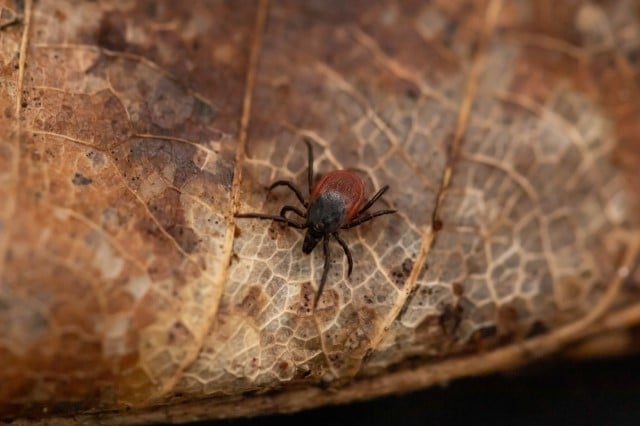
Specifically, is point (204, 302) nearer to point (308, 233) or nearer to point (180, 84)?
point (308, 233)

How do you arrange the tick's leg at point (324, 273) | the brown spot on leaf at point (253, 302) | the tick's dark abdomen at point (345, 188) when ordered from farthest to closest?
the tick's dark abdomen at point (345, 188), the tick's leg at point (324, 273), the brown spot on leaf at point (253, 302)

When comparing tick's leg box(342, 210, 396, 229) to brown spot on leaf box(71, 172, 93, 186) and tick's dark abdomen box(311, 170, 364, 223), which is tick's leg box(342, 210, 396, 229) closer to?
tick's dark abdomen box(311, 170, 364, 223)

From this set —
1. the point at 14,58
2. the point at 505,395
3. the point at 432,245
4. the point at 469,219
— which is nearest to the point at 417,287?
the point at 432,245

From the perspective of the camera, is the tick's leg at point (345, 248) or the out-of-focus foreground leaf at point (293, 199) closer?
the out-of-focus foreground leaf at point (293, 199)

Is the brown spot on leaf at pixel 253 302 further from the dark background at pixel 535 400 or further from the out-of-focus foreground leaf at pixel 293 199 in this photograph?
the dark background at pixel 535 400

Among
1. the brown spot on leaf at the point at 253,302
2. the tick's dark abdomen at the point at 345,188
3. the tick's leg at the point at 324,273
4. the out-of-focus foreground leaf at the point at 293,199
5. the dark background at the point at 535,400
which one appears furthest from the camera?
the dark background at the point at 535,400

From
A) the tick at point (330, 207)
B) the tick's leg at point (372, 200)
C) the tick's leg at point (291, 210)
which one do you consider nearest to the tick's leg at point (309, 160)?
the tick at point (330, 207)
